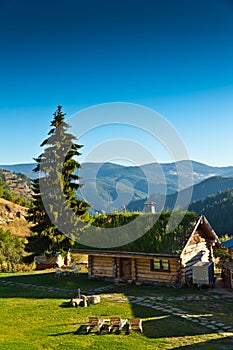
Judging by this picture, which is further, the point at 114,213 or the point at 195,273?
the point at 114,213

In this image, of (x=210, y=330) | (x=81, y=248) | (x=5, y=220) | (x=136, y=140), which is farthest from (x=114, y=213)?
(x=5, y=220)

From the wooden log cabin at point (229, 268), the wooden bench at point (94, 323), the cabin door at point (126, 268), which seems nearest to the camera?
the wooden bench at point (94, 323)

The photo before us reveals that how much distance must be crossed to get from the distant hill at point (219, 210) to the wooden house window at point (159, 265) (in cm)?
5775

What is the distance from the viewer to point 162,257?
1970 cm

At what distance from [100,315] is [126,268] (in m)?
7.94

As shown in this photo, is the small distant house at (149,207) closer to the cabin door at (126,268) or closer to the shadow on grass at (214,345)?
the cabin door at (126,268)

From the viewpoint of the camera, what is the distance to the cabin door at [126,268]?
21891 millimetres

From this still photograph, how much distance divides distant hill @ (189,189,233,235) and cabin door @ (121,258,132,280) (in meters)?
57.3

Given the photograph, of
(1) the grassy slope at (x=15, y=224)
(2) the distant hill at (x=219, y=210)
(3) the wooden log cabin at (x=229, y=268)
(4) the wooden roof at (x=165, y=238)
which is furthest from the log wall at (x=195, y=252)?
(2) the distant hill at (x=219, y=210)

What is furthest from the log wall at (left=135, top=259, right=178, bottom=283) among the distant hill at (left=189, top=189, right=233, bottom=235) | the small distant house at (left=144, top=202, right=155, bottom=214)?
the distant hill at (left=189, top=189, right=233, bottom=235)

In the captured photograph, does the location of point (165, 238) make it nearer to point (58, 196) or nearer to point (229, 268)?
point (229, 268)

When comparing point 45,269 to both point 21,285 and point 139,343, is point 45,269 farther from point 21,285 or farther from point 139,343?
point 139,343

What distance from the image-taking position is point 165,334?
12.0 metres

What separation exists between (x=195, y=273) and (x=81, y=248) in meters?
7.11
